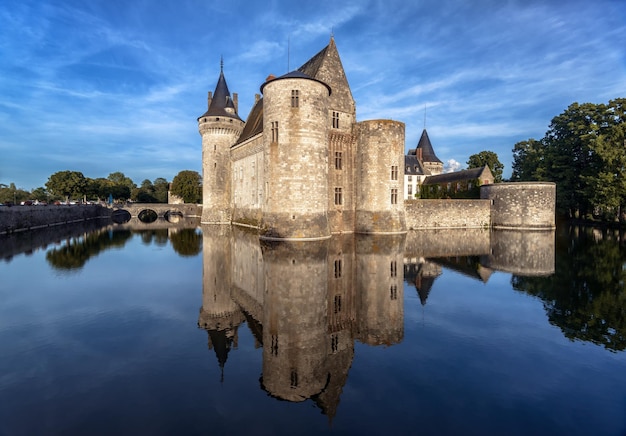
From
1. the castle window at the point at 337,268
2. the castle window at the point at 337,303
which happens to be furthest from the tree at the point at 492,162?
the castle window at the point at 337,303

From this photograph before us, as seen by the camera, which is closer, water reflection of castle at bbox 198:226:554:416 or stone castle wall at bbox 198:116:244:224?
water reflection of castle at bbox 198:226:554:416

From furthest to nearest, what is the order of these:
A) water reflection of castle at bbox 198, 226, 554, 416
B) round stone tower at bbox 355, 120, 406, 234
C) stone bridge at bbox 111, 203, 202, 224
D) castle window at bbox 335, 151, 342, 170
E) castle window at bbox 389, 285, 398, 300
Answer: stone bridge at bbox 111, 203, 202, 224 < castle window at bbox 335, 151, 342, 170 < round stone tower at bbox 355, 120, 406, 234 < castle window at bbox 389, 285, 398, 300 < water reflection of castle at bbox 198, 226, 554, 416

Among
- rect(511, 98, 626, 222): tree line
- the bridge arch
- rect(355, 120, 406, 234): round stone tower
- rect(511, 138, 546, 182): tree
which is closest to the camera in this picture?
rect(355, 120, 406, 234): round stone tower

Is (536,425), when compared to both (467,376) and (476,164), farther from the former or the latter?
(476,164)

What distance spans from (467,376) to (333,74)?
2520 centimetres

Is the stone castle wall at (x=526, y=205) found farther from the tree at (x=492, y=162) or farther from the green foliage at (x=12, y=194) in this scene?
Answer: the green foliage at (x=12, y=194)

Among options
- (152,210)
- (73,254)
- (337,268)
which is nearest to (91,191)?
(152,210)

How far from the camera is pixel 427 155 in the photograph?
2427 inches

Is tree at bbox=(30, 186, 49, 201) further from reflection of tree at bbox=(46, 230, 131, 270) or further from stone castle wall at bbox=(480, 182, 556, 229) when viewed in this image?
stone castle wall at bbox=(480, 182, 556, 229)

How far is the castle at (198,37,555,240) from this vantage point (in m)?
21.1

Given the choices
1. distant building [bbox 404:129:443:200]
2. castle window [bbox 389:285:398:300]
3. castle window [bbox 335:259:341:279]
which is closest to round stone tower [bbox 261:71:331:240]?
castle window [bbox 335:259:341:279]

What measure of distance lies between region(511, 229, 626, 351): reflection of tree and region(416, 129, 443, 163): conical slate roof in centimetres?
4624

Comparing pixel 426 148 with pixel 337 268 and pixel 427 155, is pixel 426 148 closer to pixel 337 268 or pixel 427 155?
pixel 427 155

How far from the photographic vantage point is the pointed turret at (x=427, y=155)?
60.8m
